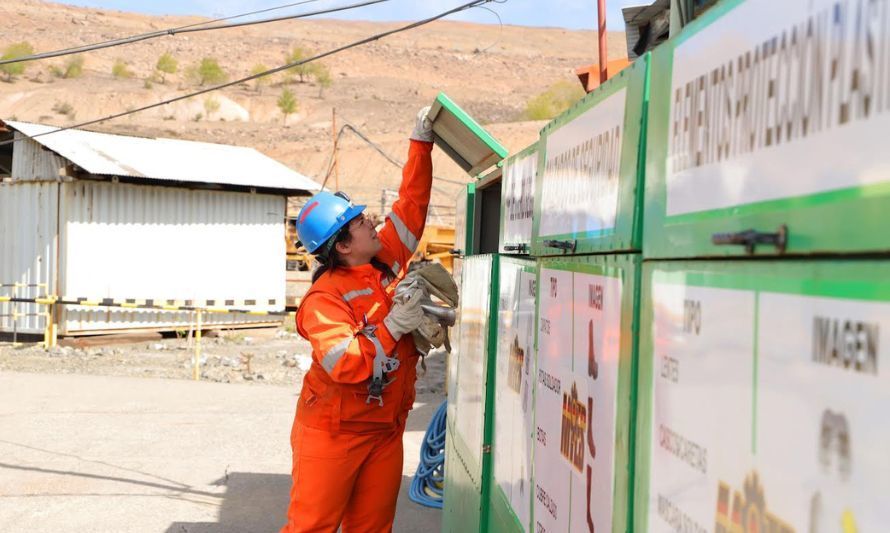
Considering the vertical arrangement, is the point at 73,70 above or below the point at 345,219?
above

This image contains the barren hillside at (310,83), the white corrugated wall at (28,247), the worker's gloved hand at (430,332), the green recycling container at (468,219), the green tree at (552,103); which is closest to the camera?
the worker's gloved hand at (430,332)

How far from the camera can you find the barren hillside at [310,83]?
64500 mm

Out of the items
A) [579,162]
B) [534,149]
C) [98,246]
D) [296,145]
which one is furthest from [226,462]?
[296,145]

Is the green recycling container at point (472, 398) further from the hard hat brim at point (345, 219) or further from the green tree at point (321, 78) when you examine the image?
the green tree at point (321, 78)

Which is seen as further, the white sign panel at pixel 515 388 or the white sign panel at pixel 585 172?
the white sign panel at pixel 515 388

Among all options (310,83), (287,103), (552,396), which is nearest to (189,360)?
(552,396)

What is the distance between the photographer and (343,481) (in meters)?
4.50

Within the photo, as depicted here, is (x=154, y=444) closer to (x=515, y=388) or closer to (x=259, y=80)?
(x=515, y=388)

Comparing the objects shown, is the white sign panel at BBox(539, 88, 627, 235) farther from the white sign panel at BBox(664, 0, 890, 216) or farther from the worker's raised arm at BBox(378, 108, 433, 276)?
the worker's raised arm at BBox(378, 108, 433, 276)

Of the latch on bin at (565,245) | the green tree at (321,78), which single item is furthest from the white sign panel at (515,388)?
the green tree at (321,78)

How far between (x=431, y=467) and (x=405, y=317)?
126 inches

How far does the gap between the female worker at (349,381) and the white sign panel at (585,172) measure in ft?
4.44

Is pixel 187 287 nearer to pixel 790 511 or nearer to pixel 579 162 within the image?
pixel 579 162

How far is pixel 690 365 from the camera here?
175 cm
